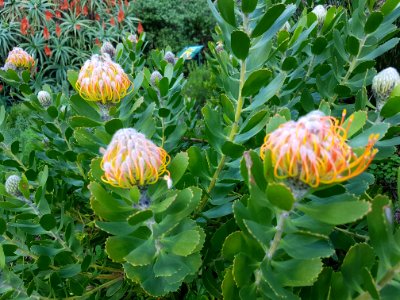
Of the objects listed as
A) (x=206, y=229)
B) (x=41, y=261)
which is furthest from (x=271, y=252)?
(x=41, y=261)

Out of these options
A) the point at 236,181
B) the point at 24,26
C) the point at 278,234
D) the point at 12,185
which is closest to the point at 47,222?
the point at 12,185

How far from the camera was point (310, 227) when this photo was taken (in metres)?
0.79

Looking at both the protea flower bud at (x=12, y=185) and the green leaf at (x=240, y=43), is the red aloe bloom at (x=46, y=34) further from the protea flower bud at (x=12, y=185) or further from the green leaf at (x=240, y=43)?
the green leaf at (x=240, y=43)

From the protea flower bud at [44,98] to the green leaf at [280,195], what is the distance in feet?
3.81

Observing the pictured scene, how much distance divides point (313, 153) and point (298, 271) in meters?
0.29

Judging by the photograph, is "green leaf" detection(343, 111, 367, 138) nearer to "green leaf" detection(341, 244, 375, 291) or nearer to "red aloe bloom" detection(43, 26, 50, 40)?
"green leaf" detection(341, 244, 375, 291)

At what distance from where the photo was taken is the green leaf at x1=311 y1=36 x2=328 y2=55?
132 centimetres

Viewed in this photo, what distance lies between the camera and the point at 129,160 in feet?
2.62

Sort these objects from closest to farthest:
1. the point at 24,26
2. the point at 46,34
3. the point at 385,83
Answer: the point at 385,83
the point at 24,26
the point at 46,34

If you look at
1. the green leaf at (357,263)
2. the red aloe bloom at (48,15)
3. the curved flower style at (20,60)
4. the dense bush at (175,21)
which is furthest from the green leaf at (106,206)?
the dense bush at (175,21)

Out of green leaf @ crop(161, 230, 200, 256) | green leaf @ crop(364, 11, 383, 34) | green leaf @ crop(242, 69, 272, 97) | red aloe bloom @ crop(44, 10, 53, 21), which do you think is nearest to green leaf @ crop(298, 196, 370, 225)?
green leaf @ crop(161, 230, 200, 256)

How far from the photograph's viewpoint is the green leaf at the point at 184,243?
0.86 m

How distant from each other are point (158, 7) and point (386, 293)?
628 centimetres

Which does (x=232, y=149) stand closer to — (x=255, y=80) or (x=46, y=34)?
(x=255, y=80)
